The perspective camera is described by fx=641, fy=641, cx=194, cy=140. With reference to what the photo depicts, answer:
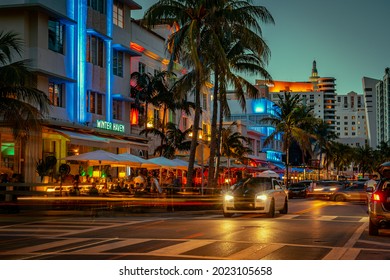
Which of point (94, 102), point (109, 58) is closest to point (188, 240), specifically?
point (94, 102)

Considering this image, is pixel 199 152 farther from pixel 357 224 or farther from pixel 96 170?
pixel 96 170

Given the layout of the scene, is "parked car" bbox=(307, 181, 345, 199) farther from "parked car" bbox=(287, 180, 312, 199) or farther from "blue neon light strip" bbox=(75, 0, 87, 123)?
"blue neon light strip" bbox=(75, 0, 87, 123)

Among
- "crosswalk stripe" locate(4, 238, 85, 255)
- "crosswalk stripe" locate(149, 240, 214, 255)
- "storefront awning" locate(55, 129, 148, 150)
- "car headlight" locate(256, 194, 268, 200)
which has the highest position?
"storefront awning" locate(55, 129, 148, 150)

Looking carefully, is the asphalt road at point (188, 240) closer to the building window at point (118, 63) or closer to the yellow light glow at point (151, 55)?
the building window at point (118, 63)

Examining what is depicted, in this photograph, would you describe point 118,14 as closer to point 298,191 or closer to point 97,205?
point 97,205

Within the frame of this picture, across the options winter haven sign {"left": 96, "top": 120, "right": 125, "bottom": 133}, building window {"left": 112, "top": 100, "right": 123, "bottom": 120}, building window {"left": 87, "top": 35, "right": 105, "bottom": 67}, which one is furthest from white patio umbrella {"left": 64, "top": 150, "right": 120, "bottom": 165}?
building window {"left": 112, "top": 100, "right": 123, "bottom": 120}

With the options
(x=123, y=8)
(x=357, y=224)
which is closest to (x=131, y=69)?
(x=123, y=8)

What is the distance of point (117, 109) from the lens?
43031mm

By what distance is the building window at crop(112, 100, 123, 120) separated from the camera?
139 ft

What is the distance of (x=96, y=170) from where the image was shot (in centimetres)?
4141

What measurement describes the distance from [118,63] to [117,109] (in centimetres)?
307

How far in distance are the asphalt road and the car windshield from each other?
378 cm

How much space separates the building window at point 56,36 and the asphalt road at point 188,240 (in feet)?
46.8

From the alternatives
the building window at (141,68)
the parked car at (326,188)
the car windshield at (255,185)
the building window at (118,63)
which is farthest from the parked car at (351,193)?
the car windshield at (255,185)
